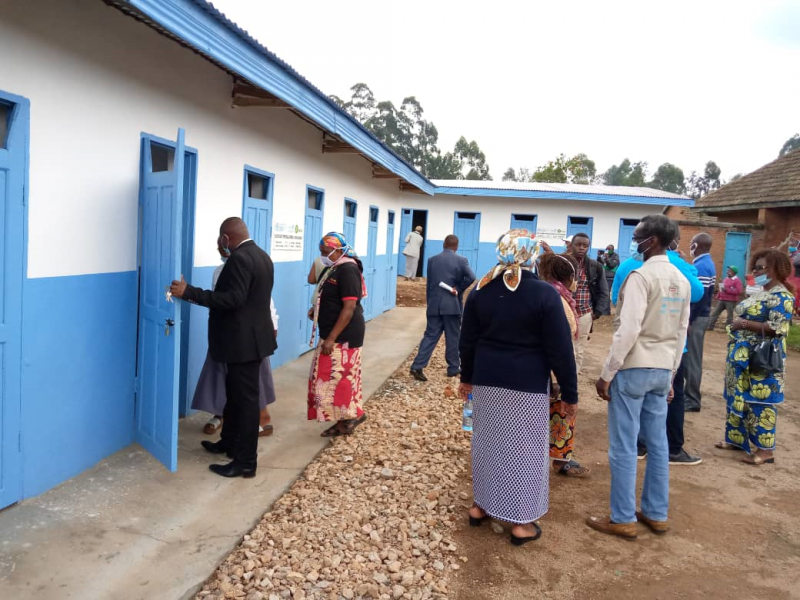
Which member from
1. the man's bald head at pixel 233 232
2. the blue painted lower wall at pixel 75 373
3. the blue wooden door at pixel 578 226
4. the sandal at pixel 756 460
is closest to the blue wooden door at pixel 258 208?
the blue painted lower wall at pixel 75 373

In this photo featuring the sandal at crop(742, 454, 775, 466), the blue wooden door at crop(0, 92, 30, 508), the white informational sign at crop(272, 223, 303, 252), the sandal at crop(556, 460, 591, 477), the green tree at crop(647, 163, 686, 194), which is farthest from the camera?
the green tree at crop(647, 163, 686, 194)

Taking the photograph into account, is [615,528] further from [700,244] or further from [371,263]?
[371,263]

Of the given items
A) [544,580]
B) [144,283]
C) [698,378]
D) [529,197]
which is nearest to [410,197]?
[529,197]

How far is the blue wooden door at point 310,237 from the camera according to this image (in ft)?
25.0

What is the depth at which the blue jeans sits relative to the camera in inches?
134

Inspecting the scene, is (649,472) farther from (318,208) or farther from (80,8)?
(318,208)

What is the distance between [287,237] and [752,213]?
13.8 m

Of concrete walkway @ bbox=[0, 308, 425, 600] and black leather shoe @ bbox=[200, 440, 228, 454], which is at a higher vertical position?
black leather shoe @ bbox=[200, 440, 228, 454]

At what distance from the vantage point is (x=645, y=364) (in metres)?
3.36

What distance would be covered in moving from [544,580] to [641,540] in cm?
85

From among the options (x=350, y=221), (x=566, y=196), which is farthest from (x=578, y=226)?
(x=350, y=221)

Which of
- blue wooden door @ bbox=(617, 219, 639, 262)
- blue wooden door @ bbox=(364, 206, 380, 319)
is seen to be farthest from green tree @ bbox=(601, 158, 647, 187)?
blue wooden door @ bbox=(364, 206, 380, 319)

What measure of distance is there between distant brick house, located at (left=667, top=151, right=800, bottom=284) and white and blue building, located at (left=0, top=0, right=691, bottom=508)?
42.4 feet

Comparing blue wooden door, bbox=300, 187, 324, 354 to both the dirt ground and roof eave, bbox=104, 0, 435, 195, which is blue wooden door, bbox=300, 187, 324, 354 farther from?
the dirt ground
